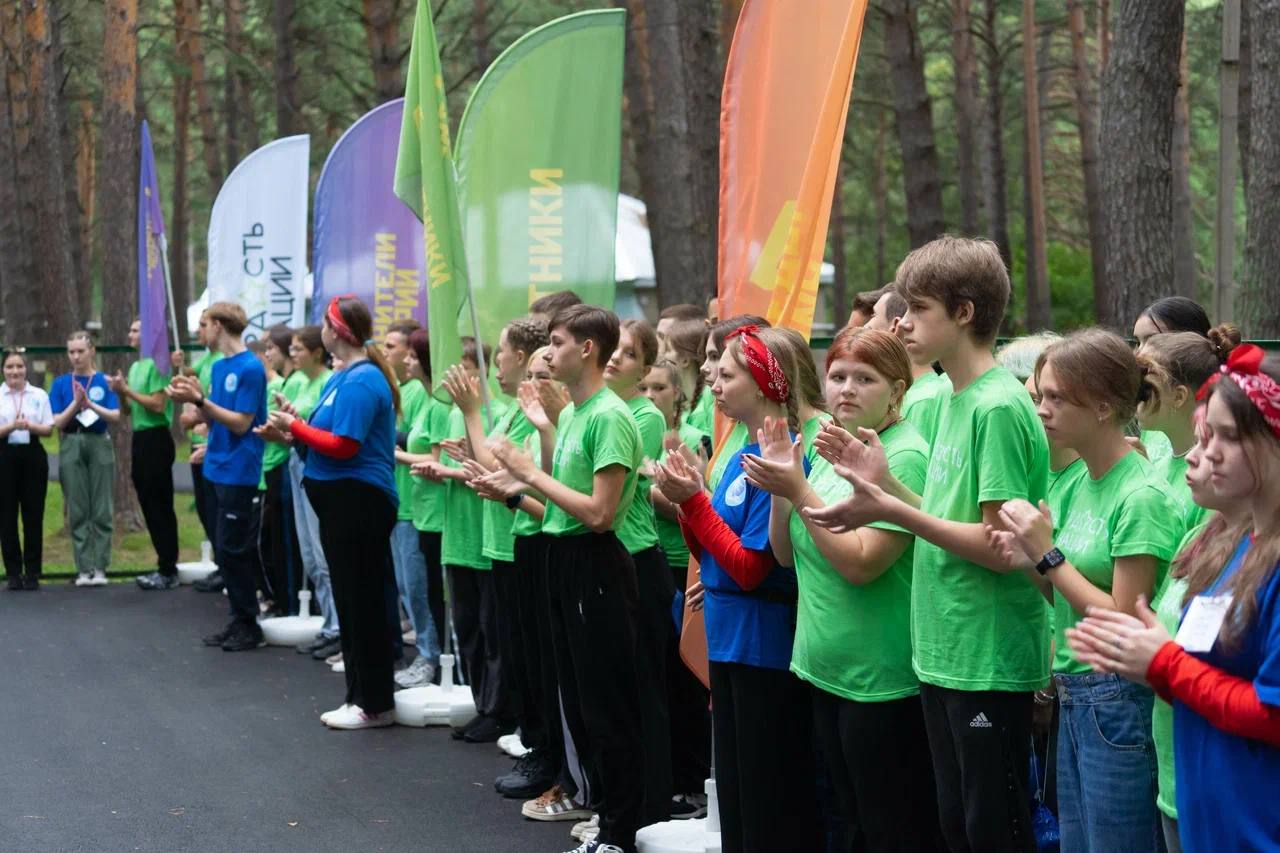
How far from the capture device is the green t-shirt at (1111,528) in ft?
11.1

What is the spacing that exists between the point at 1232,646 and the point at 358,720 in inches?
239

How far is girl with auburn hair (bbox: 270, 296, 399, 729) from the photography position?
299 inches

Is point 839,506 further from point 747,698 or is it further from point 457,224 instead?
point 457,224

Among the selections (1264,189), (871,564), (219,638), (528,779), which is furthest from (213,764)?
(1264,189)

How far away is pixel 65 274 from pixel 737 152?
15463mm

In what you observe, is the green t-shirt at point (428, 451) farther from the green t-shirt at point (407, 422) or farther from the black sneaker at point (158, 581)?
the black sneaker at point (158, 581)

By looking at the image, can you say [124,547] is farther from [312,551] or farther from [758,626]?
[758,626]

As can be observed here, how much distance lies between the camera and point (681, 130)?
13.0 meters

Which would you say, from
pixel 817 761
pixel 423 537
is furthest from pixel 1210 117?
pixel 817 761

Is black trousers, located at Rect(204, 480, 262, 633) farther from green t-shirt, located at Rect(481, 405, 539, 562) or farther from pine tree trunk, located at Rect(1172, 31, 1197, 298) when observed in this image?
pine tree trunk, located at Rect(1172, 31, 1197, 298)

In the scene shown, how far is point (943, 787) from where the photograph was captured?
3768mm

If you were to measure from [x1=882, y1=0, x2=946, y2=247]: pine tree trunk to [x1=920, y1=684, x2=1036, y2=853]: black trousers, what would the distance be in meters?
11.8

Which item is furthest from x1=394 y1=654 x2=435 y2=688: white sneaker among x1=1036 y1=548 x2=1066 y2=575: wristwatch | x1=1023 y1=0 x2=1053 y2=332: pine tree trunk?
x1=1023 y1=0 x2=1053 y2=332: pine tree trunk

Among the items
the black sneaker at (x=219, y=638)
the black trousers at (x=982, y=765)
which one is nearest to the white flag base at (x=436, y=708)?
the black sneaker at (x=219, y=638)
